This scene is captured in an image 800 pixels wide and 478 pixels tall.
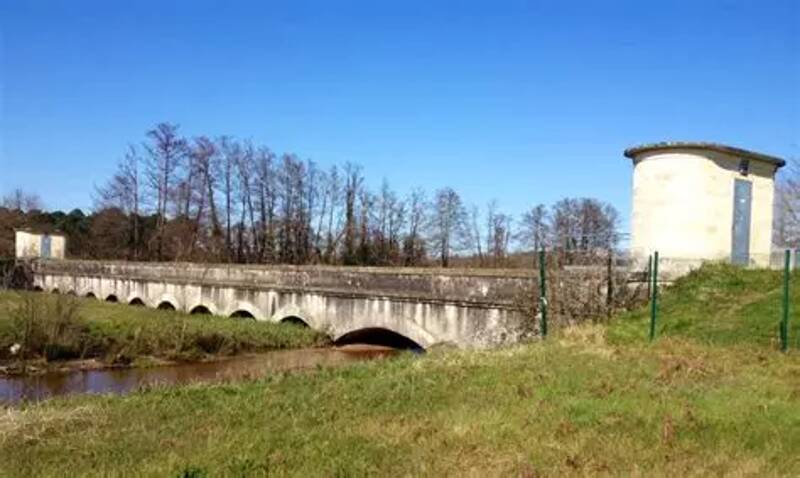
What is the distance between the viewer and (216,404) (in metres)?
9.01

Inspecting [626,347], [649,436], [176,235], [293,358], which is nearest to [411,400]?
[649,436]

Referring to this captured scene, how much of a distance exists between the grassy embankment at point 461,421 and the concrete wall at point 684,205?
541cm

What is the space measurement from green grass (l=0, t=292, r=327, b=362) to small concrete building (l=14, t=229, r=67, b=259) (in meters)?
29.2

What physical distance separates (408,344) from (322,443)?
22.2 m

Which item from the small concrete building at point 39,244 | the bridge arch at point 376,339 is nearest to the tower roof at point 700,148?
the bridge arch at point 376,339

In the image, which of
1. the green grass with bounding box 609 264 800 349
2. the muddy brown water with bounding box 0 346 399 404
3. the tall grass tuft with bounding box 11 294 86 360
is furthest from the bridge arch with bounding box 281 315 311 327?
the green grass with bounding box 609 264 800 349

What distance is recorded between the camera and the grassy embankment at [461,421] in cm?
614

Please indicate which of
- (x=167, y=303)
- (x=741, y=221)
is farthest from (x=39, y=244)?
(x=741, y=221)

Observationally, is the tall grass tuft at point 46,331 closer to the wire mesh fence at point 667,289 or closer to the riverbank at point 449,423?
the riverbank at point 449,423

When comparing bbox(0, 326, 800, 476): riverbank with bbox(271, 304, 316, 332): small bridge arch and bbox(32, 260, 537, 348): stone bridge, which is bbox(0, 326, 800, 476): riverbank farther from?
bbox(271, 304, 316, 332): small bridge arch

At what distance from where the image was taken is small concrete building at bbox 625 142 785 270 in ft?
57.3

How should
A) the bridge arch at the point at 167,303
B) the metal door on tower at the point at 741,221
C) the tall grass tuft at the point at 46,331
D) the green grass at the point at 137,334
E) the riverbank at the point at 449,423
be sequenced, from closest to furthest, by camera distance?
the riverbank at the point at 449,423, the metal door on tower at the point at 741,221, the tall grass tuft at the point at 46,331, the green grass at the point at 137,334, the bridge arch at the point at 167,303

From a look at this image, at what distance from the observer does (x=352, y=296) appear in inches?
1014

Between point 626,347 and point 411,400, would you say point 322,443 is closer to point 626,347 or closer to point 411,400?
point 411,400
